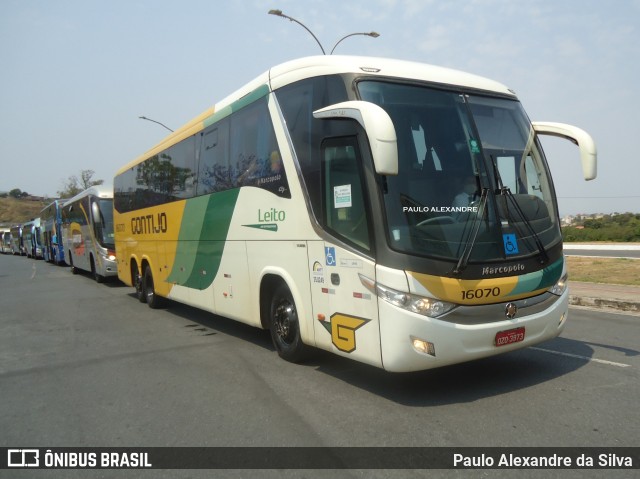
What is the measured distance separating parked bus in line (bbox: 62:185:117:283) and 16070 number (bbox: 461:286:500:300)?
53.0ft

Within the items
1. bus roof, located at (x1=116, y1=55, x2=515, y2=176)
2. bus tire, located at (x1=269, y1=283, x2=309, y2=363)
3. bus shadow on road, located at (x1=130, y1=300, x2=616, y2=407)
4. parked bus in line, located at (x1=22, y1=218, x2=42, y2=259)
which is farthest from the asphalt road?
parked bus in line, located at (x1=22, y1=218, x2=42, y2=259)

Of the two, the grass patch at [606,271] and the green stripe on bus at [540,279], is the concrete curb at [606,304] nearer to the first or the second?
the grass patch at [606,271]

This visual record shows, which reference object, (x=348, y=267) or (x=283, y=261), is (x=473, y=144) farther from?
(x=283, y=261)

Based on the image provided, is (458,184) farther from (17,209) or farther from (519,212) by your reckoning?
(17,209)

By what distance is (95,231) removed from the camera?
1873 centimetres

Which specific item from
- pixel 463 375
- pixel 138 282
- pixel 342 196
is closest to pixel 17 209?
pixel 138 282

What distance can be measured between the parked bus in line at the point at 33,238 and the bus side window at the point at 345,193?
3974 centimetres

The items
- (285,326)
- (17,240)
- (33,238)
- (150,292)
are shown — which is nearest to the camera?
(285,326)

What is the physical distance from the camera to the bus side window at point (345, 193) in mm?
4918

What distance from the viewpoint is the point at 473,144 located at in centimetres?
511

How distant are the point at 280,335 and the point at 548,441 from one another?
136 inches

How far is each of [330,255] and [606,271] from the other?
14.1m

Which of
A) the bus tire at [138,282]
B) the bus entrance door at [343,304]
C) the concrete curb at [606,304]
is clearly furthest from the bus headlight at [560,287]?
Answer: the bus tire at [138,282]

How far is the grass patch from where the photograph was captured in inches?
550
